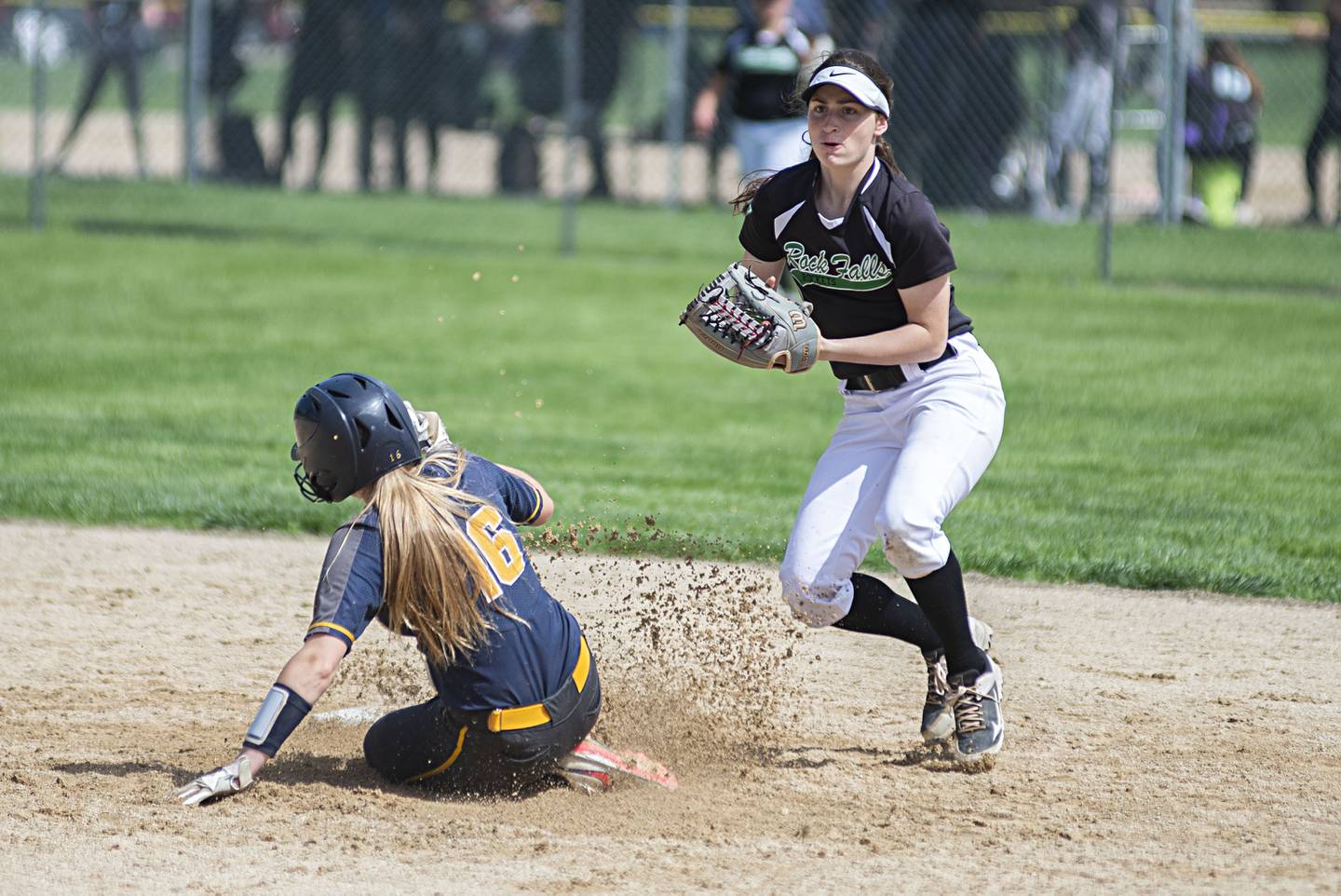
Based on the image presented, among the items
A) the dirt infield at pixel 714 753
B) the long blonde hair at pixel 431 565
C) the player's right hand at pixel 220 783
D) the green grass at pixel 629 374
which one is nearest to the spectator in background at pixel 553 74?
the green grass at pixel 629 374

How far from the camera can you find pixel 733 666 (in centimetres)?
526

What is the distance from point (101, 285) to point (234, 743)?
346 inches

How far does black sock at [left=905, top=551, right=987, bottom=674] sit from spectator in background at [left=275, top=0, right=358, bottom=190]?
13.0 metres

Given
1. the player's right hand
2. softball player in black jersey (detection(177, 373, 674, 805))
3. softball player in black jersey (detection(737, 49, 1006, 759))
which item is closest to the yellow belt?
softball player in black jersey (detection(177, 373, 674, 805))

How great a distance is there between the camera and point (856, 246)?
442 centimetres

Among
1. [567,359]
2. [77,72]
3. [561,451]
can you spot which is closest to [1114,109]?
[567,359]

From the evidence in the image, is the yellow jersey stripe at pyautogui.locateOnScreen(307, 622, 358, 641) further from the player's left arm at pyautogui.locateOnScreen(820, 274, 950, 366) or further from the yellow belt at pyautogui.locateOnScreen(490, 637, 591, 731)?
the player's left arm at pyautogui.locateOnScreen(820, 274, 950, 366)

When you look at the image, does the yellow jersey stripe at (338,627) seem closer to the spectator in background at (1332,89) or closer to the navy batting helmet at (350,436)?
the navy batting helmet at (350,436)

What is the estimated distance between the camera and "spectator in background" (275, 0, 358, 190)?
629 inches

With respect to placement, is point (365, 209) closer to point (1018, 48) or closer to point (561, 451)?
point (1018, 48)

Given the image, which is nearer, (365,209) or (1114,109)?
(1114,109)

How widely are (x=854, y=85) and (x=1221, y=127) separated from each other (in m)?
11.6

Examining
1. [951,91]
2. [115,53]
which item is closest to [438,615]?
[951,91]

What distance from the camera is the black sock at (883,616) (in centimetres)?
465
